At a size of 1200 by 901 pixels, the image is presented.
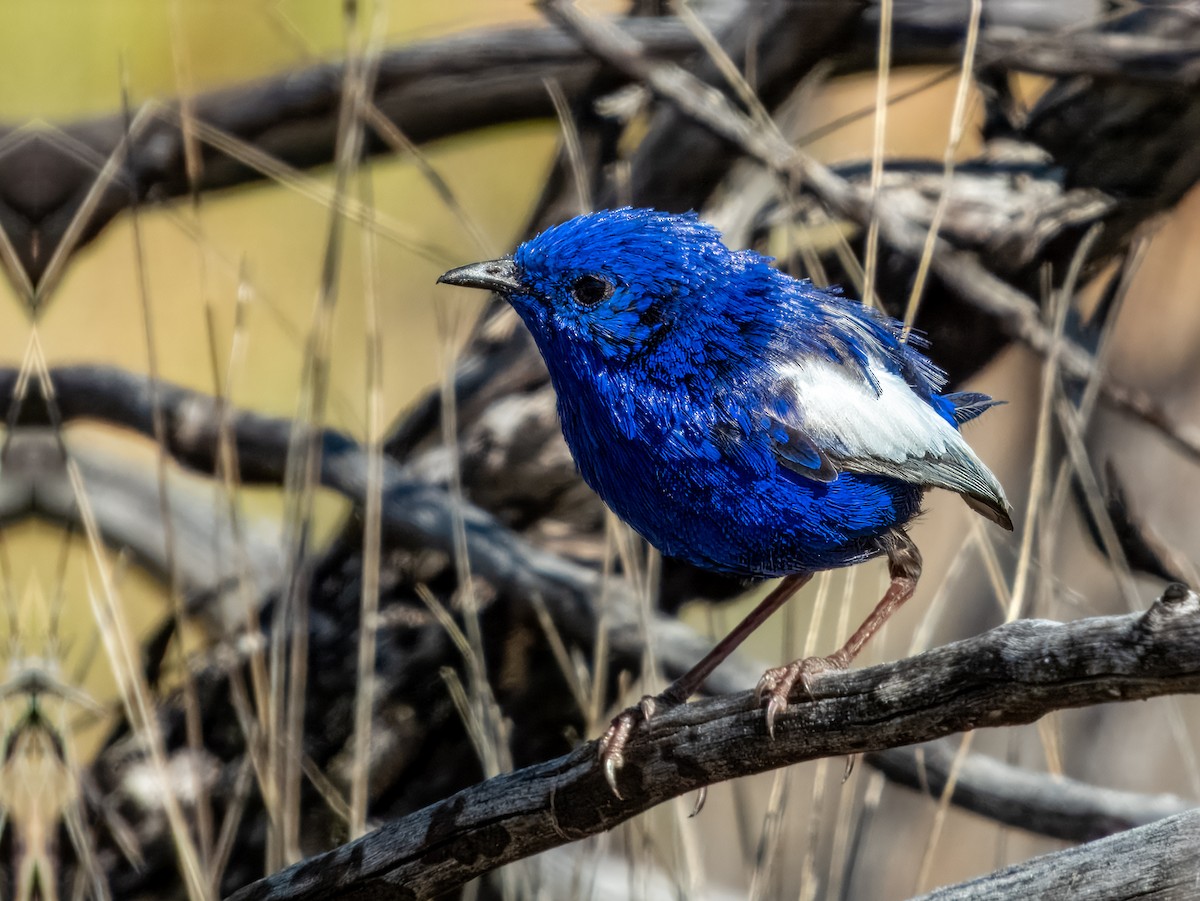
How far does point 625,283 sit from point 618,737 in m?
0.94

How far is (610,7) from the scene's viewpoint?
5.59 m

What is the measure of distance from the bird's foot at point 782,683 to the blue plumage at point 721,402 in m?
0.31

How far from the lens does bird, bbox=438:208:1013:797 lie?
105 inches

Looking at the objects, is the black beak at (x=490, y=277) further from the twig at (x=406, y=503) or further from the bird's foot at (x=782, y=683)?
the twig at (x=406, y=503)

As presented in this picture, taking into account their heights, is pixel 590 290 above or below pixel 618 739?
above

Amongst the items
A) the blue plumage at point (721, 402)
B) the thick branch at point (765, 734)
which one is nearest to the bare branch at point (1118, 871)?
the thick branch at point (765, 734)

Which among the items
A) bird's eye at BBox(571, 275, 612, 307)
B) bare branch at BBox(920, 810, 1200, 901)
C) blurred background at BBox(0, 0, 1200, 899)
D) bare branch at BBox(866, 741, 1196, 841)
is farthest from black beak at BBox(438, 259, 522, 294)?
bare branch at BBox(866, 741, 1196, 841)

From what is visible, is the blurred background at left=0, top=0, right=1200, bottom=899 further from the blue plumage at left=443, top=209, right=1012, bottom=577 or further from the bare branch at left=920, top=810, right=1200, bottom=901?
the bare branch at left=920, top=810, right=1200, bottom=901

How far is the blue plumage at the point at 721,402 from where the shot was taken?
8.74 feet

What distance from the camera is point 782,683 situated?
232 centimetres

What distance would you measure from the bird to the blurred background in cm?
44

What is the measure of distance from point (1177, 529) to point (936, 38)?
3.33m

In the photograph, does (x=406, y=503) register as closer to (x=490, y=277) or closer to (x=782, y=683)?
(x=490, y=277)

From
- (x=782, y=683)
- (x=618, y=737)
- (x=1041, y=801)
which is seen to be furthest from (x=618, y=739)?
(x=1041, y=801)
